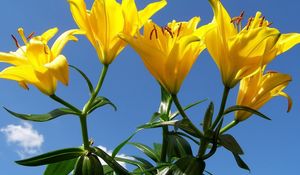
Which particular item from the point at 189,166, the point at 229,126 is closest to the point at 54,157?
the point at 189,166

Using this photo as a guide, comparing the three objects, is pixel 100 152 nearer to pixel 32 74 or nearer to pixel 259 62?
pixel 32 74

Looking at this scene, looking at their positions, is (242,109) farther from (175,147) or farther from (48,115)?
(48,115)

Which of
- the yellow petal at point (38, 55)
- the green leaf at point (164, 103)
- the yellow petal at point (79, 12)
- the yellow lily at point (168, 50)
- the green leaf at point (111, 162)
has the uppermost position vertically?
the yellow petal at point (79, 12)

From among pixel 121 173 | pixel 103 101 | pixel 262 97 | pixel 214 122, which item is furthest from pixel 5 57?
pixel 262 97

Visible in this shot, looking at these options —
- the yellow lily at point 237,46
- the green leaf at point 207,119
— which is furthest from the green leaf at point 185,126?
the yellow lily at point 237,46

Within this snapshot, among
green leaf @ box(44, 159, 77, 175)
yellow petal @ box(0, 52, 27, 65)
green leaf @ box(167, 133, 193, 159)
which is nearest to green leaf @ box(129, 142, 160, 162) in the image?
green leaf @ box(167, 133, 193, 159)

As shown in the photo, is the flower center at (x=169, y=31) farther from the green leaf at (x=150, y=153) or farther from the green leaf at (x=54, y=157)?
the green leaf at (x=150, y=153)

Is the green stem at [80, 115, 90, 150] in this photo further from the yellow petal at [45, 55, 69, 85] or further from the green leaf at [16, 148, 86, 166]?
the yellow petal at [45, 55, 69, 85]
